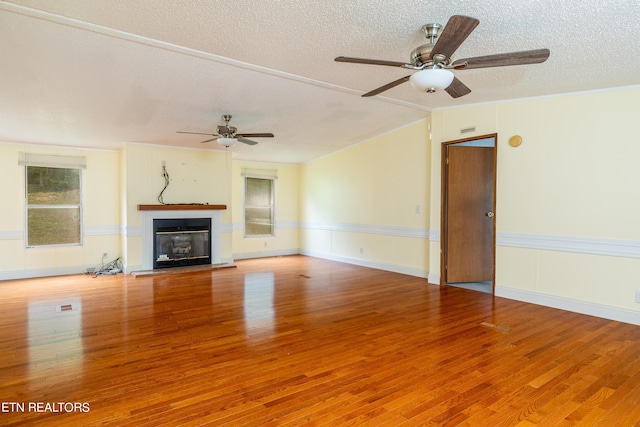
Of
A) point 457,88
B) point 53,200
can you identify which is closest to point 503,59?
point 457,88

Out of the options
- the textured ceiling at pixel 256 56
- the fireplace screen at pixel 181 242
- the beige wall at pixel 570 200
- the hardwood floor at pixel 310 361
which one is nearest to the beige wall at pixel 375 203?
the textured ceiling at pixel 256 56

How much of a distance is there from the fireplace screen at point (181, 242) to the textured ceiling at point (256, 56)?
6.60 feet

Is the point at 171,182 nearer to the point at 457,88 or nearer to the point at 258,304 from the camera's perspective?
the point at 258,304

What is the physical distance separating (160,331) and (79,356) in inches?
27.9

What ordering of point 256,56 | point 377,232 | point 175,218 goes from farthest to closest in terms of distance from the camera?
point 377,232
point 175,218
point 256,56

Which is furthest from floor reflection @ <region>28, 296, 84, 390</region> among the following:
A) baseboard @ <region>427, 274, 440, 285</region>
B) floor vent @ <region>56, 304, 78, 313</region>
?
baseboard @ <region>427, 274, 440, 285</region>

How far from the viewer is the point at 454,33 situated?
2.19 meters

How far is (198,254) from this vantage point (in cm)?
705

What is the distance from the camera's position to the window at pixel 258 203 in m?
8.39

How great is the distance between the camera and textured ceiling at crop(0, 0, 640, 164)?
8.45ft

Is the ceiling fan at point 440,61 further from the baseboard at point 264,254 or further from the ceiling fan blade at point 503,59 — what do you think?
the baseboard at point 264,254

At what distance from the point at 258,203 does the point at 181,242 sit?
7.19 ft

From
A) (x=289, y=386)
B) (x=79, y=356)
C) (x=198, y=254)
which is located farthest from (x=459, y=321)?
(x=198, y=254)

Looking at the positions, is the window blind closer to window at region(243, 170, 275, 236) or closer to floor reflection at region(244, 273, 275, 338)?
window at region(243, 170, 275, 236)
